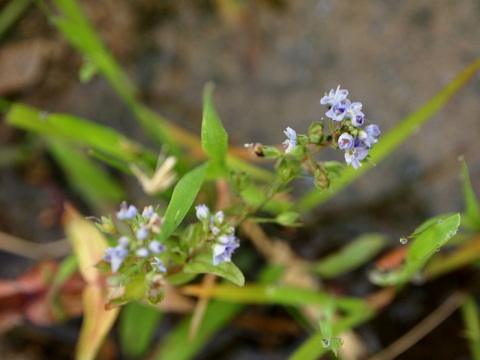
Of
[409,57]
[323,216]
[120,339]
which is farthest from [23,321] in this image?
[409,57]

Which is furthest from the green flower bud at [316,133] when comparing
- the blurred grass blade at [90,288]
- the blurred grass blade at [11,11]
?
the blurred grass blade at [11,11]

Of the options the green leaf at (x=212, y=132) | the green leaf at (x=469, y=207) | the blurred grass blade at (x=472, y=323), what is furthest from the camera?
the blurred grass blade at (x=472, y=323)

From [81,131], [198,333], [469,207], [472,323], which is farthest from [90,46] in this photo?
[472,323]

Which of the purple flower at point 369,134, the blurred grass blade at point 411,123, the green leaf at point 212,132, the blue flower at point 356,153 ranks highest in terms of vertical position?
the blurred grass blade at point 411,123

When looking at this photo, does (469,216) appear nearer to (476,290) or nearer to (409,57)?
(476,290)

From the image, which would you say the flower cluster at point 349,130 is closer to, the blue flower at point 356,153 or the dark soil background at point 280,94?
the blue flower at point 356,153
